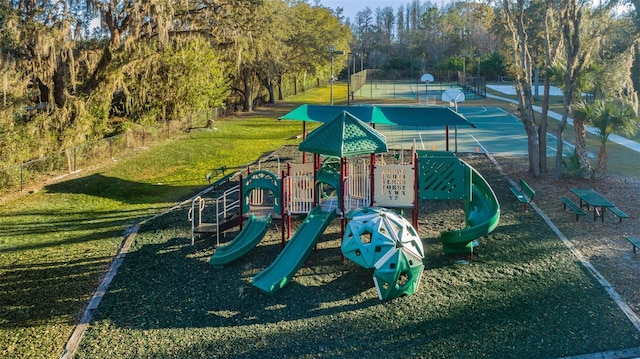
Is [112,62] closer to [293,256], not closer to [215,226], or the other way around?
[215,226]

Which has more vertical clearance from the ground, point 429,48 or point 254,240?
point 429,48

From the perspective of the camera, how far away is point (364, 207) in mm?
9898

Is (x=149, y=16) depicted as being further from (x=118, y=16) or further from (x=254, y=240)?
(x=254, y=240)

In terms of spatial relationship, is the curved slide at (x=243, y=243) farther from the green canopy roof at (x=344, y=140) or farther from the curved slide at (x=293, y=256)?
the green canopy roof at (x=344, y=140)

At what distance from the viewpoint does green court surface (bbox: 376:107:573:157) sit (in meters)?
22.8

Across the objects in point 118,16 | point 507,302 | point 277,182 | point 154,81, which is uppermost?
point 118,16

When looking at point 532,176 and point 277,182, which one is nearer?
point 277,182

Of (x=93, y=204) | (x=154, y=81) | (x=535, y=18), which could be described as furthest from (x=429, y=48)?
(x=93, y=204)

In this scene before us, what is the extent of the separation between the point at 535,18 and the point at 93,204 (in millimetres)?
30836

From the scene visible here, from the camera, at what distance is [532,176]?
17.0 m

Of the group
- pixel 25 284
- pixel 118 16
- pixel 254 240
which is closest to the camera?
pixel 25 284

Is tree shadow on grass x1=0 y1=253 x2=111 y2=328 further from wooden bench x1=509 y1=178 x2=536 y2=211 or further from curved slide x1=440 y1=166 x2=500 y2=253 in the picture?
wooden bench x1=509 y1=178 x2=536 y2=211

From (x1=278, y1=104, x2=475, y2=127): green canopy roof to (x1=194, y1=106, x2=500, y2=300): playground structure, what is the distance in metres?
2.89

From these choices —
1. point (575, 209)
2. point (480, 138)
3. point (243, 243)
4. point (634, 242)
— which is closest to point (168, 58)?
point (480, 138)
